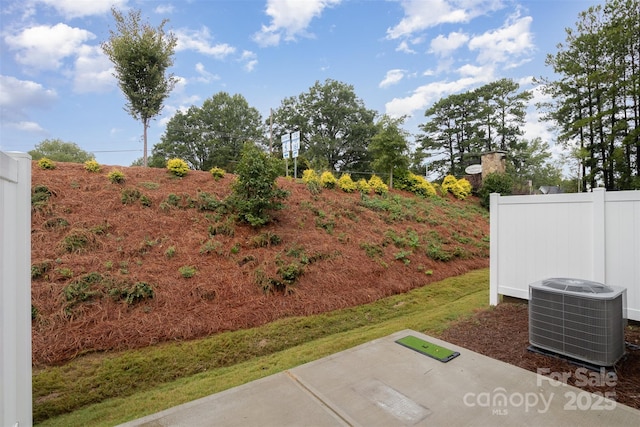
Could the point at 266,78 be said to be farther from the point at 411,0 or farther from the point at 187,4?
the point at 411,0

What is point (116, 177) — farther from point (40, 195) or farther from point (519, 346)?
point (519, 346)

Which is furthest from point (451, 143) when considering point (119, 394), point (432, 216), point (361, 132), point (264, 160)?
point (119, 394)

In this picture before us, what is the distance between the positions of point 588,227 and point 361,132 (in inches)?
1021

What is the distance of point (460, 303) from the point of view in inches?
191

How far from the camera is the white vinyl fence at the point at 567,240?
3230mm

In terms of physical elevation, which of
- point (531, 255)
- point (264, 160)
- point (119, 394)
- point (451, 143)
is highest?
point (451, 143)

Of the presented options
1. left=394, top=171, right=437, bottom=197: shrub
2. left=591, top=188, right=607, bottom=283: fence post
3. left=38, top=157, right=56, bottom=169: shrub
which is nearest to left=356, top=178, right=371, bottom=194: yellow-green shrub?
left=394, top=171, right=437, bottom=197: shrub

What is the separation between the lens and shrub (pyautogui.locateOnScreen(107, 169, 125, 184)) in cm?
786

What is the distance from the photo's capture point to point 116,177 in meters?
7.92

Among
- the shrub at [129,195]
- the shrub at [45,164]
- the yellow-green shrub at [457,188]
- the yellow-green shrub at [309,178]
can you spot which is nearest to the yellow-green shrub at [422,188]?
the yellow-green shrub at [457,188]

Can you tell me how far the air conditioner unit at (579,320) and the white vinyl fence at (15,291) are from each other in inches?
165

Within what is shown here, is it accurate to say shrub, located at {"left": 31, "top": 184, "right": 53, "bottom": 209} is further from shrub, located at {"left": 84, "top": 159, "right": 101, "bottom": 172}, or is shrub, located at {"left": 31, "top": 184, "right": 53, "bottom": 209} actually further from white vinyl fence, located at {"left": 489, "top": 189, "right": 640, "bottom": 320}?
white vinyl fence, located at {"left": 489, "top": 189, "right": 640, "bottom": 320}

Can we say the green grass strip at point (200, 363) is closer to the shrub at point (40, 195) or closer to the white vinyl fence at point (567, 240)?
the white vinyl fence at point (567, 240)

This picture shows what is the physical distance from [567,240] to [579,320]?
1.42m
